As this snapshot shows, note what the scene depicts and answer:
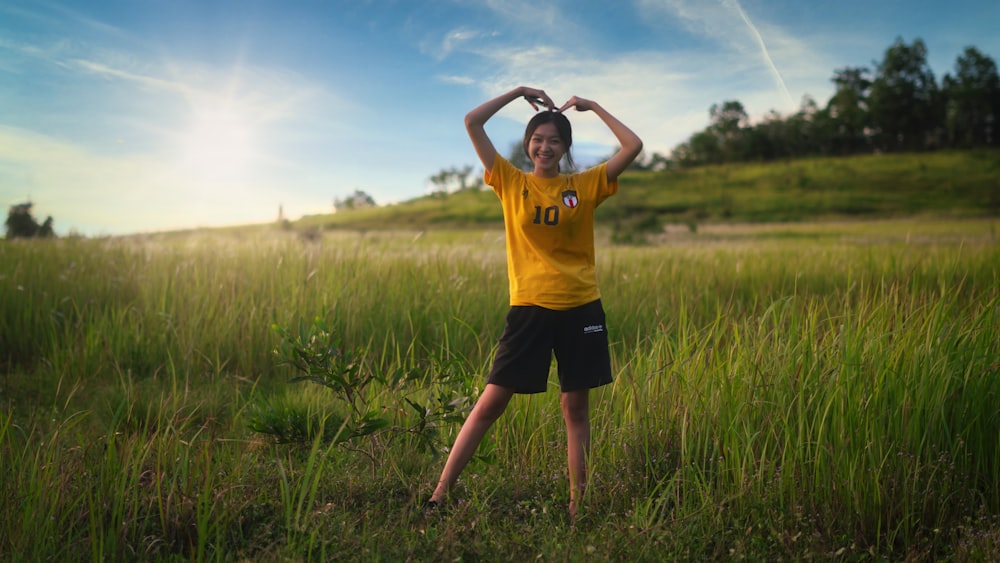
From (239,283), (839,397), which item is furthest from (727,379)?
(239,283)

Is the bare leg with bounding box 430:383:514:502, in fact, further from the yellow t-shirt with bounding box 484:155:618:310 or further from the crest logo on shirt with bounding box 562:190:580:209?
the crest logo on shirt with bounding box 562:190:580:209

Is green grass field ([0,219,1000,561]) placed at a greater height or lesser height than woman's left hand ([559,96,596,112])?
lesser

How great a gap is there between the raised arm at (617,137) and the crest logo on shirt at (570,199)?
0.71 ft

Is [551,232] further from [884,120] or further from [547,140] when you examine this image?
[884,120]

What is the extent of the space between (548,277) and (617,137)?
0.79m

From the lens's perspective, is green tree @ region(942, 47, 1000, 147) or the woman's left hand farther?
green tree @ region(942, 47, 1000, 147)

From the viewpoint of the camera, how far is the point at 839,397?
3301 mm

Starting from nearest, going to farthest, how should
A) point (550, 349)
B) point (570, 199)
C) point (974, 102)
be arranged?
point (550, 349)
point (570, 199)
point (974, 102)

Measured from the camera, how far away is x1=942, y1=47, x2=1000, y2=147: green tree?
57938 millimetres

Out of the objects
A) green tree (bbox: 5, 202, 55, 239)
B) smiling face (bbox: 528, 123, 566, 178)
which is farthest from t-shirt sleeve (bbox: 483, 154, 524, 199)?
green tree (bbox: 5, 202, 55, 239)

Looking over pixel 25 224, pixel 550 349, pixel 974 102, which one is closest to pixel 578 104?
pixel 550 349

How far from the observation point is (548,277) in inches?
115

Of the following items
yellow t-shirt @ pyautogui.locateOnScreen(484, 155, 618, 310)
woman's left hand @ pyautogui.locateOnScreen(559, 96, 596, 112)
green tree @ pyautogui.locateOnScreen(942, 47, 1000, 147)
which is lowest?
yellow t-shirt @ pyautogui.locateOnScreen(484, 155, 618, 310)

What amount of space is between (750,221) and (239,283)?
3662 centimetres
